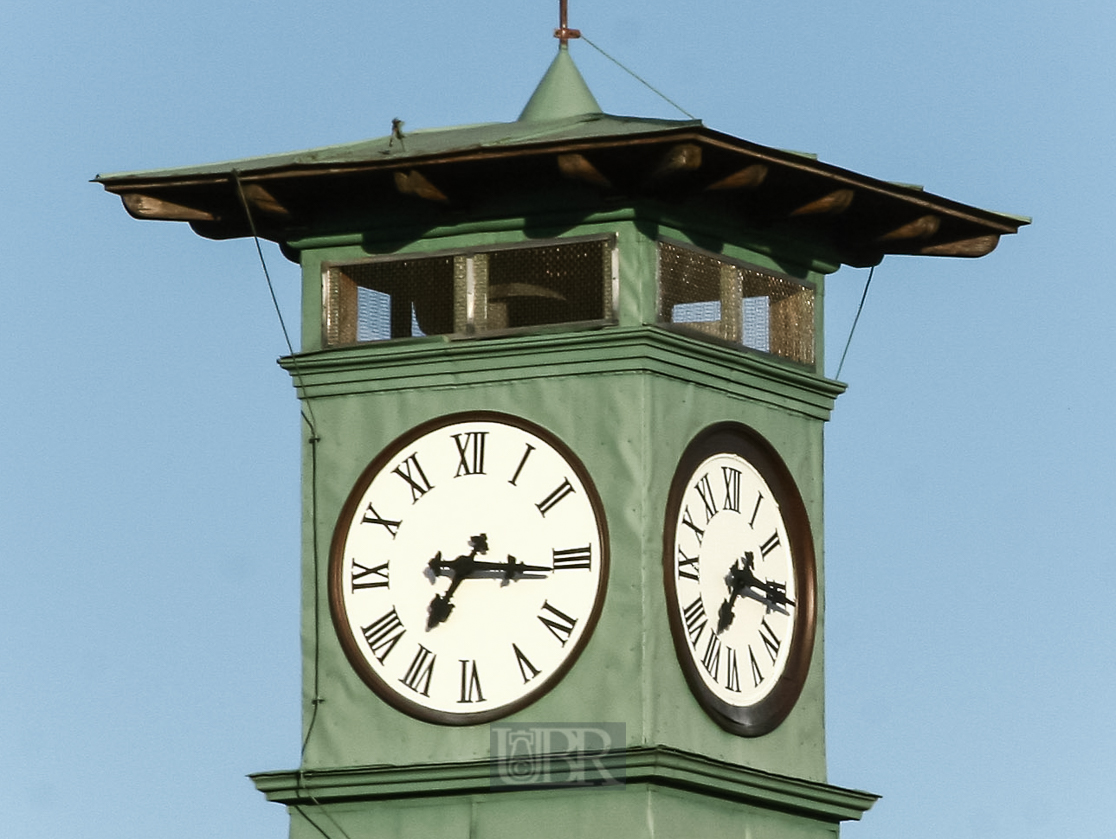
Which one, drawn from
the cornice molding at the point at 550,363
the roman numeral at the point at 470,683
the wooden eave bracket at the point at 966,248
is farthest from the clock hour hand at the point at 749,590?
the wooden eave bracket at the point at 966,248

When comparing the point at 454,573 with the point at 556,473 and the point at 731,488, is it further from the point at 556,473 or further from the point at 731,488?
the point at 731,488

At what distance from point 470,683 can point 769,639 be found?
192 centimetres

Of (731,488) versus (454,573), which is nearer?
(454,573)

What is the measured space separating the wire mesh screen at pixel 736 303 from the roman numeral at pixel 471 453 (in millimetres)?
1280

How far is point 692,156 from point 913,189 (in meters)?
2.01

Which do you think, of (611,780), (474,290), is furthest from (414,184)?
(611,780)

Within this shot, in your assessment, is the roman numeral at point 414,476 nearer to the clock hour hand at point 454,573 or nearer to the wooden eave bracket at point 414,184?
the clock hour hand at point 454,573

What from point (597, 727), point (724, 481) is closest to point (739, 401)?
point (724, 481)

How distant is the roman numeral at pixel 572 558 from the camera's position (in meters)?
27.9

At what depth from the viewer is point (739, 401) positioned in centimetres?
2875

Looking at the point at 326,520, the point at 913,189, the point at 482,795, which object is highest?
the point at 913,189

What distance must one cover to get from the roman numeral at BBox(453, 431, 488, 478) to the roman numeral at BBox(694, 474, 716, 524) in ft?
4.15

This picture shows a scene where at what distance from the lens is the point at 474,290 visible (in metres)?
28.5

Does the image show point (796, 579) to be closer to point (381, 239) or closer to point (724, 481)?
point (724, 481)
